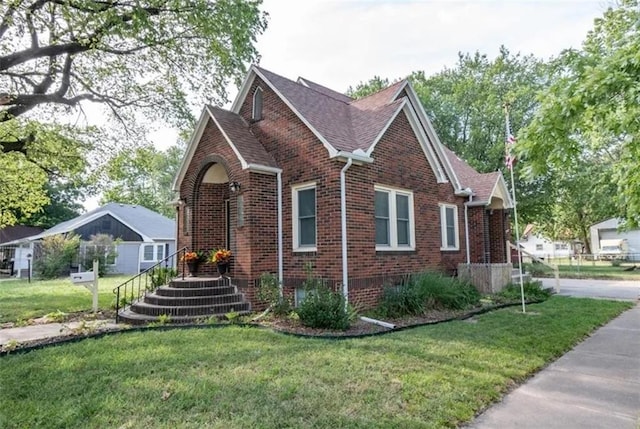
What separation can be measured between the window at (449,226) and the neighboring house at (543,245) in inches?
1643

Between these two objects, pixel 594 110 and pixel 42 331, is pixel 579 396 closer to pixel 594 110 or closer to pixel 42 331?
pixel 594 110

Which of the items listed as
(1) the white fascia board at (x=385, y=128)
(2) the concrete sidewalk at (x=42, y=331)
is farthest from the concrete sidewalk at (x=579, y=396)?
Result: (2) the concrete sidewalk at (x=42, y=331)

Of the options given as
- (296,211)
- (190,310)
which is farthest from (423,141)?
(190,310)

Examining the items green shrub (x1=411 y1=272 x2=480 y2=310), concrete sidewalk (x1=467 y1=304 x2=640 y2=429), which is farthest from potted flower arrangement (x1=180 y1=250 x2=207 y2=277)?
concrete sidewalk (x1=467 y1=304 x2=640 y2=429)

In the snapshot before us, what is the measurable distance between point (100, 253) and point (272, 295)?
2008 centimetres

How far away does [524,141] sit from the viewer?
16.3 feet

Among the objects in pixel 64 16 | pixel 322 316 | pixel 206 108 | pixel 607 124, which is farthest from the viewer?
pixel 206 108

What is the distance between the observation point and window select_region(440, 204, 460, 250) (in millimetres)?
13745

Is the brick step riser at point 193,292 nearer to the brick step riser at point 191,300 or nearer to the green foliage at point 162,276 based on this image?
the brick step riser at point 191,300

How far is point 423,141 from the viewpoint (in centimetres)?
1205

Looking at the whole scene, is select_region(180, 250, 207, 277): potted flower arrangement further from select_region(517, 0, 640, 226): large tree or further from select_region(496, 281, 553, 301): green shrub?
select_region(496, 281, 553, 301): green shrub

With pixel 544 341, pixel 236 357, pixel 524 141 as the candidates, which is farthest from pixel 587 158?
pixel 236 357

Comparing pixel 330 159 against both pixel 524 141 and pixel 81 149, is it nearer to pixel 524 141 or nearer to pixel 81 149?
pixel 524 141

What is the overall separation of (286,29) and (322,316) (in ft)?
24.1
